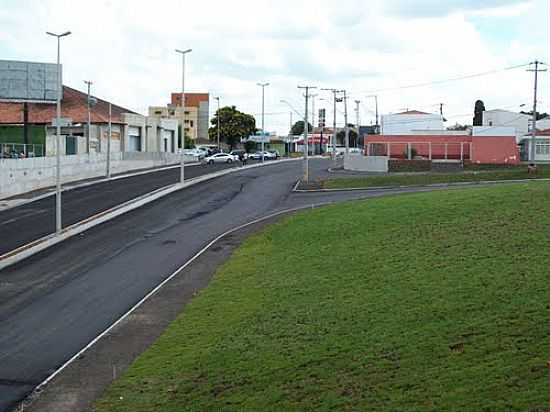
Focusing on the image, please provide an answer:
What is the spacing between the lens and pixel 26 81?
68.1 meters

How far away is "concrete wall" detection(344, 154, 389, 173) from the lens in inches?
3002

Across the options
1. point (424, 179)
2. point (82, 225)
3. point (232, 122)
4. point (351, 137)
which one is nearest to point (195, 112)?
point (351, 137)

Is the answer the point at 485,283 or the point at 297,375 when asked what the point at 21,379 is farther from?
the point at 485,283

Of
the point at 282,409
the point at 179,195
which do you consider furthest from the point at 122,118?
the point at 282,409

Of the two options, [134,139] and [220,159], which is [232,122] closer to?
[220,159]

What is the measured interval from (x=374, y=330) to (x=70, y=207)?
3686 cm

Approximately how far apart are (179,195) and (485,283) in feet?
131

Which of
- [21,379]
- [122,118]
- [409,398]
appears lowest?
[21,379]

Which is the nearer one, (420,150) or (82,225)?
(82,225)

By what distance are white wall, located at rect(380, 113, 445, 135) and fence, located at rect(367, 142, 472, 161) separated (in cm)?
2782

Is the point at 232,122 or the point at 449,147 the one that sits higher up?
the point at 232,122

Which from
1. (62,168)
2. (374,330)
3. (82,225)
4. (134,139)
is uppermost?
(134,139)

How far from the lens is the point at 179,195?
57.4 meters

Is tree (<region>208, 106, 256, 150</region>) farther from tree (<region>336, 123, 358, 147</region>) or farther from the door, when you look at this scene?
the door
